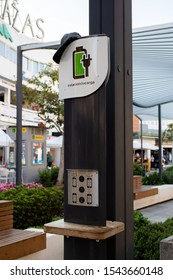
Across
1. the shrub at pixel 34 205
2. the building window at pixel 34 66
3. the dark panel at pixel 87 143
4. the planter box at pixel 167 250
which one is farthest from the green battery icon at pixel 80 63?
the building window at pixel 34 66

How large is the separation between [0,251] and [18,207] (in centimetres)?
273

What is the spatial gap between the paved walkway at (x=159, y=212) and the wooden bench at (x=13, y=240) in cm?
509

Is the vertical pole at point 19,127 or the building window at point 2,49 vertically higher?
the building window at point 2,49

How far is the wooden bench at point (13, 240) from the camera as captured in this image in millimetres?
4129

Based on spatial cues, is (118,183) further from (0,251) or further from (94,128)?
(0,251)

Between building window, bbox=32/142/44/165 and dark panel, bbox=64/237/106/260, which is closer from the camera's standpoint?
dark panel, bbox=64/237/106/260

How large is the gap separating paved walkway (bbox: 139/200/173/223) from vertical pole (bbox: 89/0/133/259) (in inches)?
254

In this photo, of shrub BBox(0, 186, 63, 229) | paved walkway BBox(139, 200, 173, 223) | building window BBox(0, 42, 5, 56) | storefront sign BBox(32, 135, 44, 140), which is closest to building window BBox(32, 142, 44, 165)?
storefront sign BBox(32, 135, 44, 140)

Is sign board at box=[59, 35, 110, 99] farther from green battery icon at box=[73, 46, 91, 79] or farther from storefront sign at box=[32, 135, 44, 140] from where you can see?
storefront sign at box=[32, 135, 44, 140]

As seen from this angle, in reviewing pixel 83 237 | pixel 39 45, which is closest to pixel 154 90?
pixel 39 45

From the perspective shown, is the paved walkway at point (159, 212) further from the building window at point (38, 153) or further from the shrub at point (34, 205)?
the building window at point (38, 153)

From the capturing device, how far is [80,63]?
2.75 meters

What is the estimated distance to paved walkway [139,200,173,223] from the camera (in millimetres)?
9703

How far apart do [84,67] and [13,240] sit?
7.65ft
